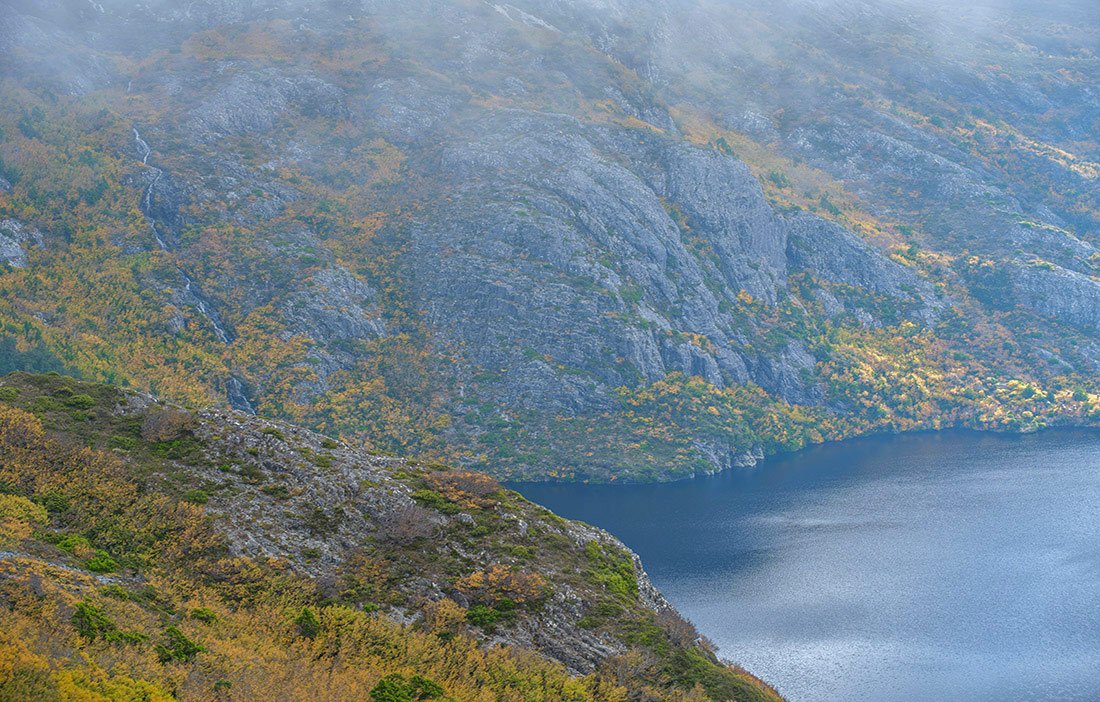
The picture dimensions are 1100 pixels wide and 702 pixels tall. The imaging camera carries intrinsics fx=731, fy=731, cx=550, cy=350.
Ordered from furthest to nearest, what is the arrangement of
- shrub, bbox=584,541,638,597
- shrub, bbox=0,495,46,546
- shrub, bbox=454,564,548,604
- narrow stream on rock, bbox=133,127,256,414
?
narrow stream on rock, bbox=133,127,256,414
shrub, bbox=584,541,638,597
shrub, bbox=454,564,548,604
shrub, bbox=0,495,46,546

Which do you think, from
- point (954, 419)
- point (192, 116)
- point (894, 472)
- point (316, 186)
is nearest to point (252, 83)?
point (192, 116)

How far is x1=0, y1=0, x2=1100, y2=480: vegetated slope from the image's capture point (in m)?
118

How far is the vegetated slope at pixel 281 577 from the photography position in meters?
20.0

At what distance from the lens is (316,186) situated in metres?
149

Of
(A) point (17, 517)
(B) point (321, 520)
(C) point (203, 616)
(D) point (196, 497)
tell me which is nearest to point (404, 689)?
(C) point (203, 616)

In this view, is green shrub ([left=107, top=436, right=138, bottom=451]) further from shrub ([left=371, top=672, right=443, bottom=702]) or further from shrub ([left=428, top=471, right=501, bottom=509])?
shrub ([left=371, top=672, right=443, bottom=702])

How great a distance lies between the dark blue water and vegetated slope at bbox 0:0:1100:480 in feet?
57.0

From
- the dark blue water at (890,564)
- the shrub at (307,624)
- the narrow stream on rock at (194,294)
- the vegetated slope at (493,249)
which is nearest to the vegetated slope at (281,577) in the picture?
the shrub at (307,624)

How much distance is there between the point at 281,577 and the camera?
91.5 ft

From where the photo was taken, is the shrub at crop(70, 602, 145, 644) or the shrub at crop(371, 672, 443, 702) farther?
the shrub at crop(371, 672, 443, 702)

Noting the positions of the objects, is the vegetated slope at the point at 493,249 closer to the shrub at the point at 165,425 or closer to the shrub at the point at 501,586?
the shrub at the point at 165,425

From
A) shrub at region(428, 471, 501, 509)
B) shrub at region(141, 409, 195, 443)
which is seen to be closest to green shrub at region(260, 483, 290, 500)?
shrub at region(141, 409, 195, 443)

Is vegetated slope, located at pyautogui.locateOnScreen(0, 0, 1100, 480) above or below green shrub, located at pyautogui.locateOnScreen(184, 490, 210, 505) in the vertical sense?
above

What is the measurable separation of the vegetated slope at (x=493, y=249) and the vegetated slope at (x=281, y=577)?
66665 mm
